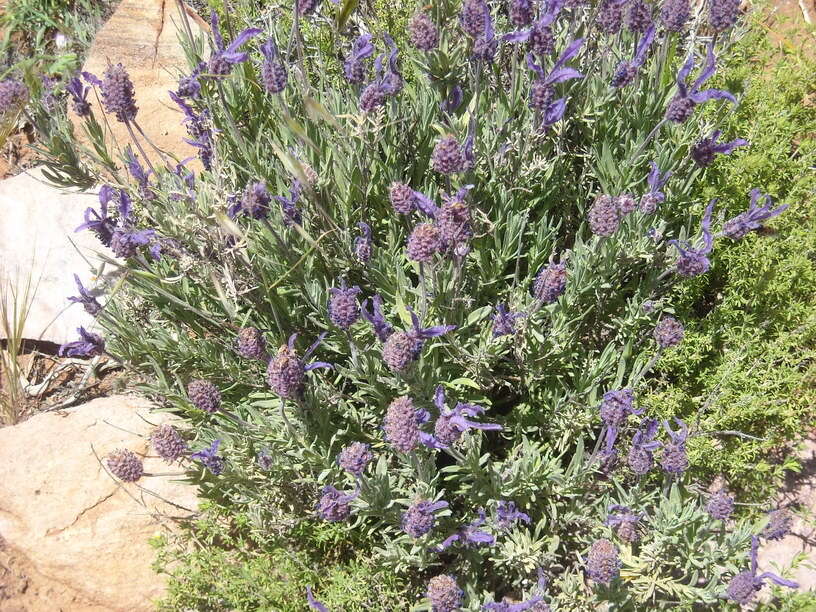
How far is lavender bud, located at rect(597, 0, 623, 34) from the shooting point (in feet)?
10.1

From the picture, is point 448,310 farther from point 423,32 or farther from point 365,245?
point 423,32

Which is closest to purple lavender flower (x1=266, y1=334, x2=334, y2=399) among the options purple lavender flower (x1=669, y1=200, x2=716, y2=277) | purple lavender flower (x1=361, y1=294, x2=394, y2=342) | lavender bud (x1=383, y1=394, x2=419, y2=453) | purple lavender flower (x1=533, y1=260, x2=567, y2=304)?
purple lavender flower (x1=361, y1=294, x2=394, y2=342)

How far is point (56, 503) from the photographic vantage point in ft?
11.2

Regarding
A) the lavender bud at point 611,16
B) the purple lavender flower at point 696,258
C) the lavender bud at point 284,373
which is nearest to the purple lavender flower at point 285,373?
the lavender bud at point 284,373

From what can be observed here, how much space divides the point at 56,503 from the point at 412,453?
198 centimetres

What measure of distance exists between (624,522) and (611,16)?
2.14 m

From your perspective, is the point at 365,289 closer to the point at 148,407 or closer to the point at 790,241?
the point at 148,407

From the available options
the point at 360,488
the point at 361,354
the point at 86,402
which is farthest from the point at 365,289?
the point at 86,402

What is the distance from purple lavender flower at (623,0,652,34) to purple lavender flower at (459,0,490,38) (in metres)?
0.75

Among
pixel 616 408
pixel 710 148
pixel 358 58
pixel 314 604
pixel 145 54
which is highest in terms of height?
pixel 145 54

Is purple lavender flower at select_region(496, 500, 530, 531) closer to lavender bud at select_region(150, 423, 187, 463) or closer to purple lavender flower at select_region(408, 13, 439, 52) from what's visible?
lavender bud at select_region(150, 423, 187, 463)

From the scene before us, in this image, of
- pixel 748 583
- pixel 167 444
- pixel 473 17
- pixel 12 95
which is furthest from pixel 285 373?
pixel 748 583

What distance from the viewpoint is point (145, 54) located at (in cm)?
546

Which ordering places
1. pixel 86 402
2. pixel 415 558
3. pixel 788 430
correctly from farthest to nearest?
pixel 86 402 < pixel 788 430 < pixel 415 558
